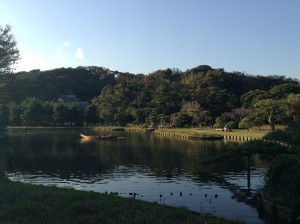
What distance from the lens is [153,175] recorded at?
2605 centimetres

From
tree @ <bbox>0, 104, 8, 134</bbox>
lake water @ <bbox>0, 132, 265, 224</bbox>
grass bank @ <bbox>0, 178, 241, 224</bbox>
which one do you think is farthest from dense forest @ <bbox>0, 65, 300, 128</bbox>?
grass bank @ <bbox>0, 178, 241, 224</bbox>

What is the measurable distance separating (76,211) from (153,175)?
49.2ft

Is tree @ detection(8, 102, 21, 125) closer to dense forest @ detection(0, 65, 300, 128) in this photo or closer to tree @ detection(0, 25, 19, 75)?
dense forest @ detection(0, 65, 300, 128)

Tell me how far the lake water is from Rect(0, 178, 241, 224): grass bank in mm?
5275

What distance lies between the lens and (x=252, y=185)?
23016mm

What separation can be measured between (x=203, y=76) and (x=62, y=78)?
54.9 m

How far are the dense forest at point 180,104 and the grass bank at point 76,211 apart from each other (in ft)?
152

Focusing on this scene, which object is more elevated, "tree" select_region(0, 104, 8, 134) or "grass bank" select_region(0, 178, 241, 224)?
"tree" select_region(0, 104, 8, 134)

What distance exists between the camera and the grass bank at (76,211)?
10430 millimetres

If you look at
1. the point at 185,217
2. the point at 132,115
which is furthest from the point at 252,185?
the point at 132,115

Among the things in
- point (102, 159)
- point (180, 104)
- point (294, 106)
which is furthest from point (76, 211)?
point (180, 104)

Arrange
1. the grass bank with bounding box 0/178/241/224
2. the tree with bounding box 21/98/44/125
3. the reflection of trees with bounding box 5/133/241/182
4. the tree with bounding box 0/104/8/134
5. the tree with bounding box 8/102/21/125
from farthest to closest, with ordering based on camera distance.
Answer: the tree with bounding box 8/102/21/125
the tree with bounding box 21/98/44/125
the reflection of trees with bounding box 5/133/241/182
the tree with bounding box 0/104/8/134
the grass bank with bounding box 0/178/241/224

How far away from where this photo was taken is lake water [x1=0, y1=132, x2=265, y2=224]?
18.9 m

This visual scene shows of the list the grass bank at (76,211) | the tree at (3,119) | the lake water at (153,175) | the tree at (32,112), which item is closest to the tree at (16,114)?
the tree at (32,112)
